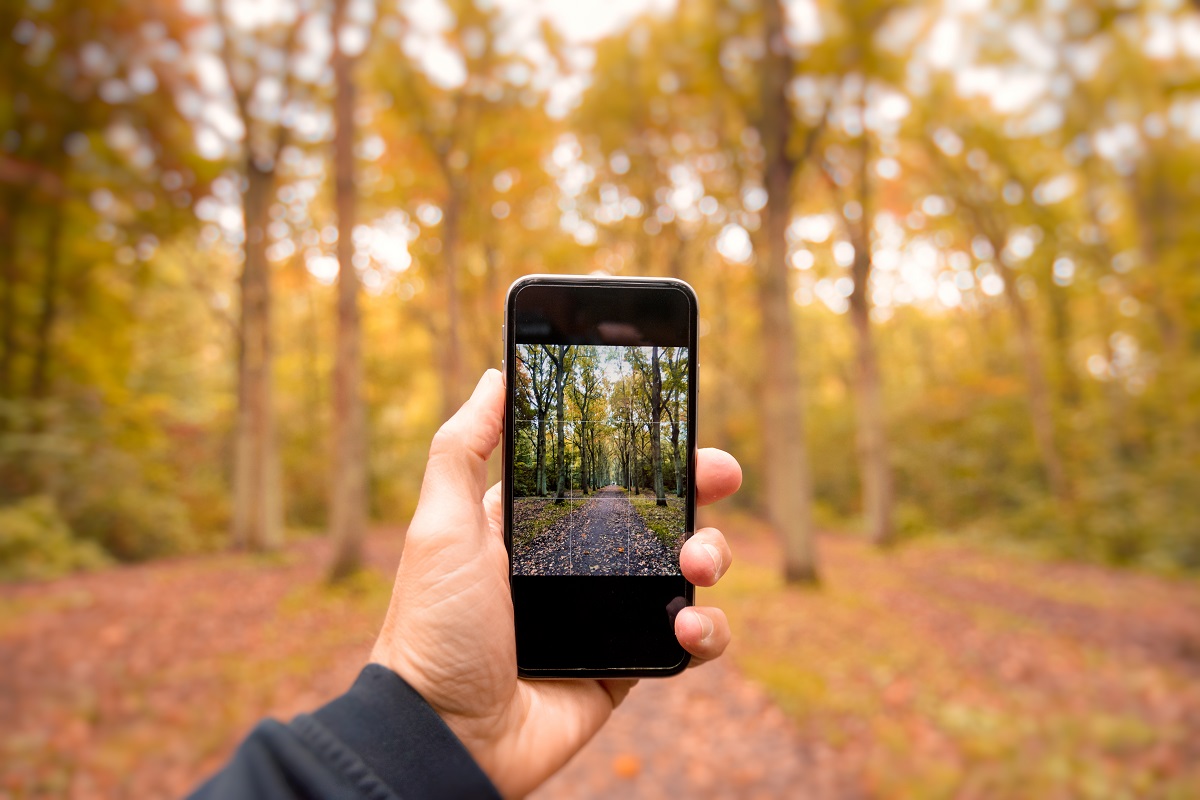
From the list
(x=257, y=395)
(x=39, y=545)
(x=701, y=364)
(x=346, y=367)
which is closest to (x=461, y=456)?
(x=701, y=364)

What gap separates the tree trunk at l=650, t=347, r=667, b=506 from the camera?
1.60m

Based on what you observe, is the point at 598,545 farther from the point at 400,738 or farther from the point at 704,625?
the point at 400,738

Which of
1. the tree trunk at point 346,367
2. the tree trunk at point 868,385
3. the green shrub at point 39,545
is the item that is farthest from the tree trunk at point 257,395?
the tree trunk at point 868,385

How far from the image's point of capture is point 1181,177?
9.44 meters

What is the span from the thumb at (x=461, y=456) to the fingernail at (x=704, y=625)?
0.59 meters

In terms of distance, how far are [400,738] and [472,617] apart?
0.29 metres

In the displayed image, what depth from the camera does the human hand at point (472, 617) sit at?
1481 mm

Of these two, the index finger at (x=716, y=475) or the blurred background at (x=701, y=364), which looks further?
the blurred background at (x=701, y=364)

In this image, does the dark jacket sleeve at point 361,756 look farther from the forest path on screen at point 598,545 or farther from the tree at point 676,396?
the tree at point 676,396

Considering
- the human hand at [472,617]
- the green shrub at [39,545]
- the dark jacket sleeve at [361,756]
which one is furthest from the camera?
the green shrub at [39,545]

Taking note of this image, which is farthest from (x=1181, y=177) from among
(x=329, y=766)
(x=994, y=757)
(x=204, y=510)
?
(x=204, y=510)

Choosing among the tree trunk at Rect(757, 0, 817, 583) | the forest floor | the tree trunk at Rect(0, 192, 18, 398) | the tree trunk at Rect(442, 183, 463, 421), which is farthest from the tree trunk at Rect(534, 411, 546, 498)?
the tree trunk at Rect(0, 192, 18, 398)

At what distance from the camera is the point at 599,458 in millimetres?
1583

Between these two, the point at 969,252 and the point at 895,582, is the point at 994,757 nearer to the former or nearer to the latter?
the point at 895,582
